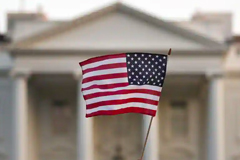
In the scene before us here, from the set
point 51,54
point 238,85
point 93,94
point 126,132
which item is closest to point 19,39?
point 51,54

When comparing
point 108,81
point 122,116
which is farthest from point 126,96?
point 122,116

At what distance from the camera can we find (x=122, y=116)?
124ft

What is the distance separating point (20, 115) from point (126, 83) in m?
18.5

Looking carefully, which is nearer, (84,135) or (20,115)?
(20,115)

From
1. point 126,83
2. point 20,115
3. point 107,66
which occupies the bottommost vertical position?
point 20,115

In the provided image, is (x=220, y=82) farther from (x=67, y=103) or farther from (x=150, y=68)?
(x=150, y=68)

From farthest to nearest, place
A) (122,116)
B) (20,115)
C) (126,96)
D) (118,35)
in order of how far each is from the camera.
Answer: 1. (122,116)
2. (118,35)
3. (20,115)
4. (126,96)

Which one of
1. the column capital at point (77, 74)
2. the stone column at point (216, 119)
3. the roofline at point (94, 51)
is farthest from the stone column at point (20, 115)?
the stone column at point (216, 119)

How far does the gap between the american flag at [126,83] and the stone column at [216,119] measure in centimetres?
1869

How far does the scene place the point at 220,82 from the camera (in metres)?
33.8

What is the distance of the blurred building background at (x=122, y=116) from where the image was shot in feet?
110

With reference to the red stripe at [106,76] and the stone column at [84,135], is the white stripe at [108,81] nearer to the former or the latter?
the red stripe at [106,76]

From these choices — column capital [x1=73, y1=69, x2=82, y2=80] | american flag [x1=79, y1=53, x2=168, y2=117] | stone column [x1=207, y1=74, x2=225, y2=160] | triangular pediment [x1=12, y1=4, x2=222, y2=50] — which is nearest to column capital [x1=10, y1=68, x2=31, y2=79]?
triangular pediment [x1=12, y1=4, x2=222, y2=50]

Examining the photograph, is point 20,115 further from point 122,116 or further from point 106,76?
point 106,76
